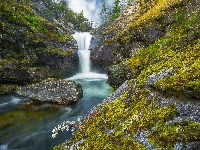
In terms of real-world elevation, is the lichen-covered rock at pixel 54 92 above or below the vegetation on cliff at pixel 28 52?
below

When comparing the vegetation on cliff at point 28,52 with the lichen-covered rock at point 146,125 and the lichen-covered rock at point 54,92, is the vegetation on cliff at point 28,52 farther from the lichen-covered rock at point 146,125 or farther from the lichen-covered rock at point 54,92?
the lichen-covered rock at point 146,125

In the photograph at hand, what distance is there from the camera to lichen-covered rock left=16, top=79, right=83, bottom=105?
19.5 metres

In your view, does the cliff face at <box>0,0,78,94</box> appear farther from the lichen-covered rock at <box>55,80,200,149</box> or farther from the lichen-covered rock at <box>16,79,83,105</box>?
the lichen-covered rock at <box>55,80,200,149</box>

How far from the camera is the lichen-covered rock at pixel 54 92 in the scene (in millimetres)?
19531

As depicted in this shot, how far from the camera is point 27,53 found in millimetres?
28531

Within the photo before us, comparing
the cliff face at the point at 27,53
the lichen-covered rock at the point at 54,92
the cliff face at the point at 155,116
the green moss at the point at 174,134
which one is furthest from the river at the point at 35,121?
the green moss at the point at 174,134

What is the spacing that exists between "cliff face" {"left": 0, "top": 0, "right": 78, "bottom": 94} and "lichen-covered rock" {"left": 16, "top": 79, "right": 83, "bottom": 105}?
465 centimetres

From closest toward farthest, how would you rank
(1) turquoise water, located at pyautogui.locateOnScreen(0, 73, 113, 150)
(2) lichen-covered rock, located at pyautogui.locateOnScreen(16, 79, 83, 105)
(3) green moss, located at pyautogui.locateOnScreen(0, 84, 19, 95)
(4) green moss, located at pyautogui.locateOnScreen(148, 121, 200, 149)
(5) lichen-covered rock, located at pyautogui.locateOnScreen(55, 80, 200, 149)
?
(4) green moss, located at pyautogui.locateOnScreen(148, 121, 200, 149), (5) lichen-covered rock, located at pyautogui.locateOnScreen(55, 80, 200, 149), (1) turquoise water, located at pyautogui.locateOnScreen(0, 73, 113, 150), (2) lichen-covered rock, located at pyautogui.locateOnScreen(16, 79, 83, 105), (3) green moss, located at pyautogui.locateOnScreen(0, 84, 19, 95)

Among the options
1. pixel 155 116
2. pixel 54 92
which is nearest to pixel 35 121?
pixel 54 92

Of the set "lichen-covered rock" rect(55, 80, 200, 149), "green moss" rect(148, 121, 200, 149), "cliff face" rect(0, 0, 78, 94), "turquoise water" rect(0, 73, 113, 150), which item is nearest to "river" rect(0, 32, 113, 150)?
"turquoise water" rect(0, 73, 113, 150)

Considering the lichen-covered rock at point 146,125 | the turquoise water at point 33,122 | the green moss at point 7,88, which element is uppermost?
the lichen-covered rock at point 146,125

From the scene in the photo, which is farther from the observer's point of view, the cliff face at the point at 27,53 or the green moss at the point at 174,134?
the cliff face at the point at 27,53

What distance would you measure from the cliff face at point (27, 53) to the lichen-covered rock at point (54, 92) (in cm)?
465

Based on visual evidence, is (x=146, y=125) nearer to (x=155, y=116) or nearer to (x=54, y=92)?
(x=155, y=116)
